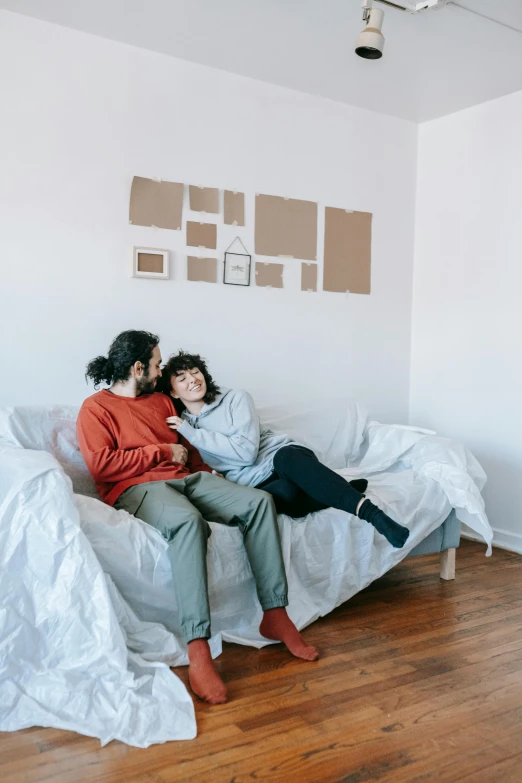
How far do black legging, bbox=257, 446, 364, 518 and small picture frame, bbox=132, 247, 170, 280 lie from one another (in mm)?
1073

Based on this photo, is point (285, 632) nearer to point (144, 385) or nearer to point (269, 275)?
point (144, 385)

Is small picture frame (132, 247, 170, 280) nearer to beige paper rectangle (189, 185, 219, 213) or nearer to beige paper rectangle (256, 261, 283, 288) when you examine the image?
beige paper rectangle (189, 185, 219, 213)

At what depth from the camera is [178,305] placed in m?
3.37

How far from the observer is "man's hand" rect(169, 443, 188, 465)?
8.82ft

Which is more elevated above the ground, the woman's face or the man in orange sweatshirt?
the woman's face

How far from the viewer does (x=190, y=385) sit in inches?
112

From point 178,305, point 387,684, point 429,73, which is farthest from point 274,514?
point 429,73

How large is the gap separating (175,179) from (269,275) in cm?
67

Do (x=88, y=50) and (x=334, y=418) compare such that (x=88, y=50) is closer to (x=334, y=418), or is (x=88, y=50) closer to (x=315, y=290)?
(x=315, y=290)

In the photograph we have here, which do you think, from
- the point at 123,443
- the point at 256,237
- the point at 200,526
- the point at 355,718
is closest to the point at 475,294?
the point at 256,237

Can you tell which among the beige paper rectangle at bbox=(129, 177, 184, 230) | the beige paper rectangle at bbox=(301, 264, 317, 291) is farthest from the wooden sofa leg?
the beige paper rectangle at bbox=(129, 177, 184, 230)

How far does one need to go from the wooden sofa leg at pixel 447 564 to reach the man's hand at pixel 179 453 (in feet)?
4.17

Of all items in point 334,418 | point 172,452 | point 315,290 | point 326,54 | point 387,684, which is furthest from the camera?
point 315,290

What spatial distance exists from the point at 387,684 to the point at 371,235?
2.58m
